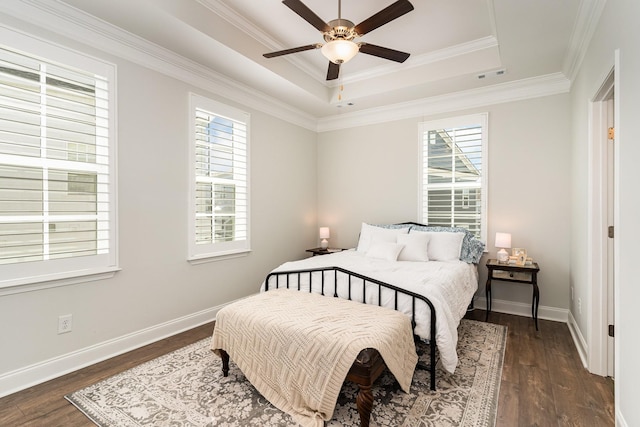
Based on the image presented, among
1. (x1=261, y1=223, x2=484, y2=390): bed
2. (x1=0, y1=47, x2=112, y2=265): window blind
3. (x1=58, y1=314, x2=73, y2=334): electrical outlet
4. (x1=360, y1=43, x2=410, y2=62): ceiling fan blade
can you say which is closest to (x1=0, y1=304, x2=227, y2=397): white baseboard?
(x1=58, y1=314, x2=73, y2=334): electrical outlet

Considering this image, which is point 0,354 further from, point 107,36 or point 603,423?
point 603,423

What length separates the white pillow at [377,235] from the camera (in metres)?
4.02

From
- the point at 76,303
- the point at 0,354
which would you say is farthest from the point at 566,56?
the point at 0,354

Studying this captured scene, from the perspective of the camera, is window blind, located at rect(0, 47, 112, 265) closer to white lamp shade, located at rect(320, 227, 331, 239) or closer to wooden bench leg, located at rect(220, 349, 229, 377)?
wooden bench leg, located at rect(220, 349, 229, 377)

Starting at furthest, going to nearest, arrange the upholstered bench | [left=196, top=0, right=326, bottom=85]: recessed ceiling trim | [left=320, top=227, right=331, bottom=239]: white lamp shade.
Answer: [left=320, top=227, right=331, bottom=239]: white lamp shade, [left=196, top=0, right=326, bottom=85]: recessed ceiling trim, the upholstered bench

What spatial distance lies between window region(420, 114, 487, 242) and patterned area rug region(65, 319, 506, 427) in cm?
199

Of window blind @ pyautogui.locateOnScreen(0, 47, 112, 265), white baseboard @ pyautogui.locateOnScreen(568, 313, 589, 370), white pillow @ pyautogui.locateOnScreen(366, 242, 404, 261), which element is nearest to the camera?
window blind @ pyautogui.locateOnScreen(0, 47, 112, 265)

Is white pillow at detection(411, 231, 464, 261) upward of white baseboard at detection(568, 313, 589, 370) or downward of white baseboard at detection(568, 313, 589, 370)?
upward

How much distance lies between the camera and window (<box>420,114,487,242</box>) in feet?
13.4

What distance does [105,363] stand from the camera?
2.67 metres

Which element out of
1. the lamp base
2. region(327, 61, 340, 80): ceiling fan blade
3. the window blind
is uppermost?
region(327, 61, 340, 80): ceiling fan blade

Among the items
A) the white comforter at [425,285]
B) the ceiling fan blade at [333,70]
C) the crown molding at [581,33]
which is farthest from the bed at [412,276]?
the crown molding at [581,33]

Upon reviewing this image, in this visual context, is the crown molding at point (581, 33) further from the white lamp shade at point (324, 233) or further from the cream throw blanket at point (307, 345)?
the white lamp shade at point (324, 233)

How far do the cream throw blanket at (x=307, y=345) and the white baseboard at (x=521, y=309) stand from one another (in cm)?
243
